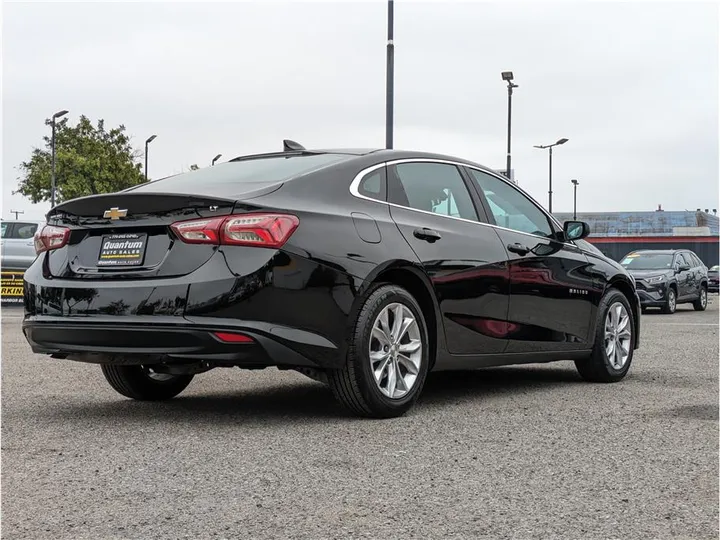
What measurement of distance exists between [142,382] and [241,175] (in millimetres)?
1641

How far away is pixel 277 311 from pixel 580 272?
3.32 metres

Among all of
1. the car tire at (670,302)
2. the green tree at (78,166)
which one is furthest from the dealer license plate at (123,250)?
the green tree at (78,166)

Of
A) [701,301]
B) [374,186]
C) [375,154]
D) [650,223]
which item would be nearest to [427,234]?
[374,186]

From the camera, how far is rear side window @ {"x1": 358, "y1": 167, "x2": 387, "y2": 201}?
6062 millimetres

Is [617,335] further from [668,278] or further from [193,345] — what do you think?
[668,278]

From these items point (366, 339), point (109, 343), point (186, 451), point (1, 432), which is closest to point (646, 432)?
point (366, 339)

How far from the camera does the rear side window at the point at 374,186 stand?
239 inches

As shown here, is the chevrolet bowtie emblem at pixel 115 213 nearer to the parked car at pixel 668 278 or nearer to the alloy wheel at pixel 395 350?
the alloy wheel at pixel 395 350

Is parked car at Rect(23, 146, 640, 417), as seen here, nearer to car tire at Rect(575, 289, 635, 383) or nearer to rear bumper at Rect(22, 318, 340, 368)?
rear bumper at Rect(22, 318, 340, 368)

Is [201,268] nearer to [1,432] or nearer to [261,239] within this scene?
[261,239]

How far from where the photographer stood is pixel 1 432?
551 centimetres

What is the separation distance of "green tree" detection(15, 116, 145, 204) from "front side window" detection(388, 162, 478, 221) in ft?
175

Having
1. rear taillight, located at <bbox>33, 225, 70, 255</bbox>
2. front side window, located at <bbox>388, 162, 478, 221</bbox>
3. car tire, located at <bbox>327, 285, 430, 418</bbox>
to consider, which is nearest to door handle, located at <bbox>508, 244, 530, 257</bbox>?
front side window, located at <bbox>388, 162, 478, 221</bbox>

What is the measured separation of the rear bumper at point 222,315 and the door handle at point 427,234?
2.47ft
